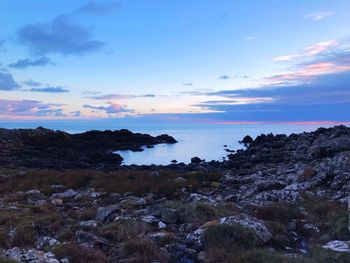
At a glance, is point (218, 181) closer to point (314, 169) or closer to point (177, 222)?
point (314, 169)

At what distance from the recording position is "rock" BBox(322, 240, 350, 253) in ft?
26.2

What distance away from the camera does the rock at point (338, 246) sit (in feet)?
26.2

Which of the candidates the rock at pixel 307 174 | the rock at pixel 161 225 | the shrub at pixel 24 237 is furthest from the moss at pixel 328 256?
the rock at pixel 307 174

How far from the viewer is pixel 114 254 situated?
8.66 meters

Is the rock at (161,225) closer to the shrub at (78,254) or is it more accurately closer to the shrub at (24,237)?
the shrub at (78,254)

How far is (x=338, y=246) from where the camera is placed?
8258 mm

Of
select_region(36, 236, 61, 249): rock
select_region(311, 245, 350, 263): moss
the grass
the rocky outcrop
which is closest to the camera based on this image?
select_region(311, 245, 350, 263): moss

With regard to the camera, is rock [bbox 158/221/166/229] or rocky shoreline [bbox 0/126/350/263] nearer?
rocky shoreline [bbox 0/126/350/263]

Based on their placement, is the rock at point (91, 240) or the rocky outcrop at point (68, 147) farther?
the rocky outcrop at point (68, 147)

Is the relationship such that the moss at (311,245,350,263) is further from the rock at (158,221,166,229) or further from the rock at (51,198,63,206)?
the rock at (51,198,63,206)

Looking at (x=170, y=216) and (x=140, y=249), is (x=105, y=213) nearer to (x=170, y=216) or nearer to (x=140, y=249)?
(x=170, y=216)

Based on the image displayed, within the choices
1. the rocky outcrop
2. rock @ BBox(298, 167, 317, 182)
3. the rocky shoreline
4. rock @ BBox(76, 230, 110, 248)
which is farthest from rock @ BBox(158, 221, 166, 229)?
the rocky outcrop

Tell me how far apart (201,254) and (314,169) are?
11.7m

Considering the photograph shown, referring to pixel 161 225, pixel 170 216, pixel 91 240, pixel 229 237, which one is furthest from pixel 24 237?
pixel 229 237
